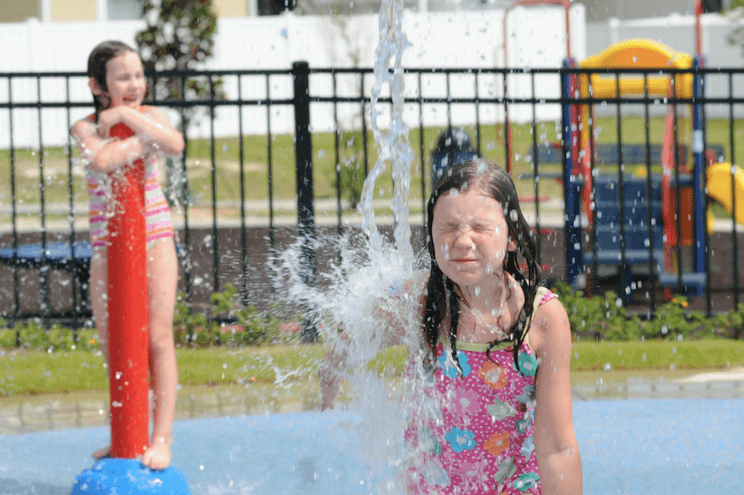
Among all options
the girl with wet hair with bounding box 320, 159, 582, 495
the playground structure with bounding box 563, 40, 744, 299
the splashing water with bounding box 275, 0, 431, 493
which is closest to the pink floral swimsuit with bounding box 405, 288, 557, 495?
the girl with wet hair with bounding box 320, 159, 582, 495

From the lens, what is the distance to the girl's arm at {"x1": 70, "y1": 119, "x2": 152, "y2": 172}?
2.69 metres

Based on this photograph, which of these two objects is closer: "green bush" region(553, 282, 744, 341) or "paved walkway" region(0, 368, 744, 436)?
"paved walkway" region(0, 368, 744, 436)

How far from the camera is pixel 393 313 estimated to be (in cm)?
244

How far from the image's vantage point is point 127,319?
261 centimetres

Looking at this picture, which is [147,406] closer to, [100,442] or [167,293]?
[167,293]

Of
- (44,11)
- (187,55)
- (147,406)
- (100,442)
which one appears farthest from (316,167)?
(147,406)

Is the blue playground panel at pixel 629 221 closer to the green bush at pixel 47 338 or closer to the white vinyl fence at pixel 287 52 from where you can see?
the green bush at pixel 47 338

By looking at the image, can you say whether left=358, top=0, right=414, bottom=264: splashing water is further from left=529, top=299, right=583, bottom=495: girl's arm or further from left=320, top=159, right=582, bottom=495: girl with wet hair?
left=529, top=299, right=583, bottom=495: girl's arm

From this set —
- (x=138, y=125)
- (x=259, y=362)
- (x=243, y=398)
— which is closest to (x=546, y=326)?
(x=138, y=125)

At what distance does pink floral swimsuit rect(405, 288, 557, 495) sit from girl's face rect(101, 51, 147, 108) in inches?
55.7

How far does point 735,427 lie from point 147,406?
247 cm

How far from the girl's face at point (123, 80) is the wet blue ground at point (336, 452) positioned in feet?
4.33

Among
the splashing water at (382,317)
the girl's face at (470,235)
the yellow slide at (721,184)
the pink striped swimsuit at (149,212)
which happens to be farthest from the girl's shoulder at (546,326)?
the yellow slide at (721,184)

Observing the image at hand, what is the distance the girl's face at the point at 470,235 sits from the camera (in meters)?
2.10
